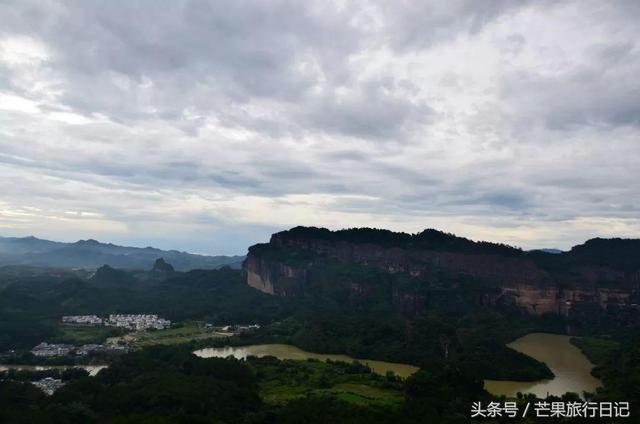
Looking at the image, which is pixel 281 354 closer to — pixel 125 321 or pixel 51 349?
pixel 51 349

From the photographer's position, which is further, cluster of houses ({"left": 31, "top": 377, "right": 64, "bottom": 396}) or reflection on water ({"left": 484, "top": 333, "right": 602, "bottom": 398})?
reflection on water ({"left": 484, "top": 333, "right": 602, "bottom": 398})

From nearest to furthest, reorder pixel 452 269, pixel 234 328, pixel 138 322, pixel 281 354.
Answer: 1. pixel 281 354
2. pixel 234 328
3. pixel 138 322
4. pixel 452 269

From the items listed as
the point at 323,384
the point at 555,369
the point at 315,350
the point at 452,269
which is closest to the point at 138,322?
the point at 315,350

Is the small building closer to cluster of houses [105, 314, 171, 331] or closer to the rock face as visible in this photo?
cluster of houses [105, 314, 171, 331]

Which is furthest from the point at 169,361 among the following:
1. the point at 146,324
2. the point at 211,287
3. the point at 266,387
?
the point at 211,287

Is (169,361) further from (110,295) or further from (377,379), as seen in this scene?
(110,295)

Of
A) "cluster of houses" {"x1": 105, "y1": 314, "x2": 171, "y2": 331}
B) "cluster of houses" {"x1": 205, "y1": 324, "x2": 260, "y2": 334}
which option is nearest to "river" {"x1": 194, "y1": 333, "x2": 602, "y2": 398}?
"cluster of houses" {"x1": 205, "y1": 324, "x2": 260, "y2": 334}
